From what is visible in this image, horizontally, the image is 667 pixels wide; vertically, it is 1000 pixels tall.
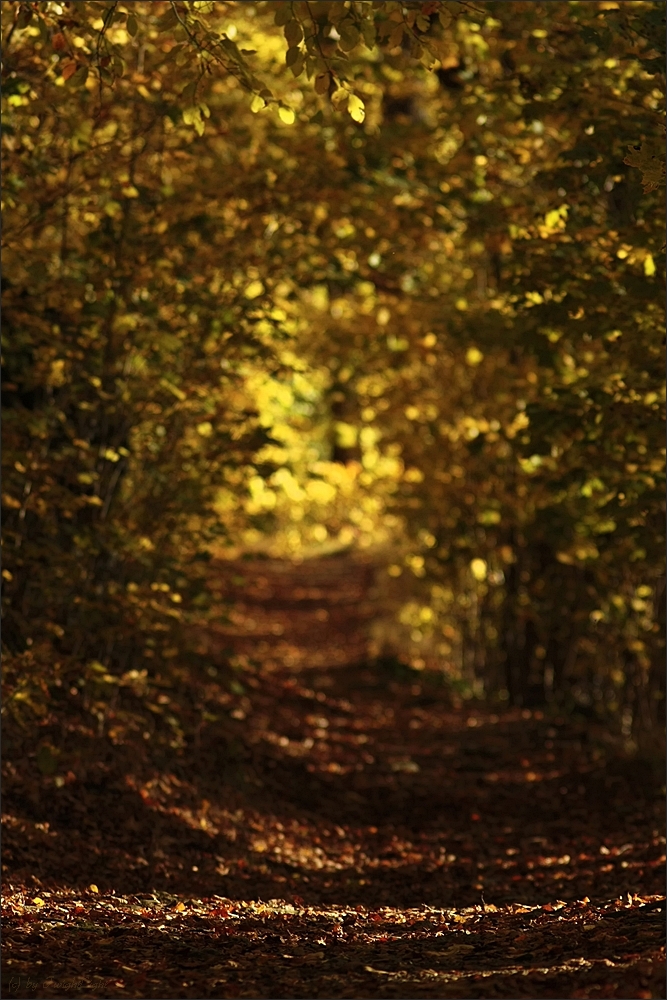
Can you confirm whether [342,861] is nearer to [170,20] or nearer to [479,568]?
[479,568]

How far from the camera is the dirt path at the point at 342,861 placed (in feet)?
14.2

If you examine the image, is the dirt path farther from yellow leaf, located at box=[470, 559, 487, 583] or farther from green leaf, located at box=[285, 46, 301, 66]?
green leaf, located at box=[285, 46, 301, 66]

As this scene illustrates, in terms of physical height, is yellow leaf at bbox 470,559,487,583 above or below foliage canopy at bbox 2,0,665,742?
below

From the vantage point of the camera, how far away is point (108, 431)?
23.6 feet

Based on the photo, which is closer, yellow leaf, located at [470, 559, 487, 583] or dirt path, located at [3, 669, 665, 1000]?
dirt path, located at [3, 669, 665, 1000]

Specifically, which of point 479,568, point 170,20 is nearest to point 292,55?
point 170,20

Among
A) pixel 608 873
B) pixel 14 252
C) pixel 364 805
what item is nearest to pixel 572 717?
pixel 364 805

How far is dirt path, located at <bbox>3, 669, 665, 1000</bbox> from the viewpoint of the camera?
4.33 meters

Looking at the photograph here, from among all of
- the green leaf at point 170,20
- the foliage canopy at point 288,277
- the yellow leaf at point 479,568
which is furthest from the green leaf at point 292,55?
the yellow leaf at point 479,568

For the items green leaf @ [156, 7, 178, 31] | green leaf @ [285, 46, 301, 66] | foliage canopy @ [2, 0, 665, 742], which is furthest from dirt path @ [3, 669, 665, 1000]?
green leaf @ [156, 7, 178, 31]

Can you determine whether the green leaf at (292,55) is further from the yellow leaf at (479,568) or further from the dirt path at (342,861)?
the yellow leaf at (479,568)

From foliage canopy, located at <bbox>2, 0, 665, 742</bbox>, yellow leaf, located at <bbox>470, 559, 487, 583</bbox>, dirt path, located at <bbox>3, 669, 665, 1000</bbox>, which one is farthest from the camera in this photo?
yellow leaf, located at <bbox>470, 559, 487, 583</bbox>

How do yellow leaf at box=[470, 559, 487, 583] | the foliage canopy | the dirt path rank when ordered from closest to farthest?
1. the dirt path
2. the foliage canopy
3. yellow leaf at box=[470, 559, 487, 583]

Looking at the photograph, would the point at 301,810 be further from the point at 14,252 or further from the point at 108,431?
the point at 14,252
